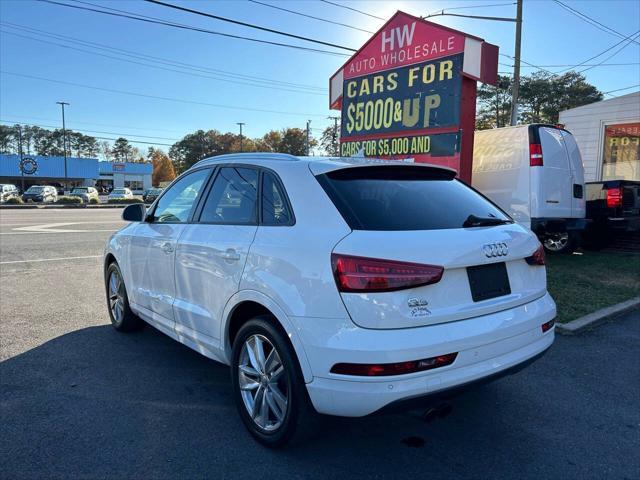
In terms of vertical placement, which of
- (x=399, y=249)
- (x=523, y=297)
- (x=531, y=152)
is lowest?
(x=523, y=297)

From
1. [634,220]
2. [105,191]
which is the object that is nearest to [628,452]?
[634,220]

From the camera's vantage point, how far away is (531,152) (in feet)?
27.1

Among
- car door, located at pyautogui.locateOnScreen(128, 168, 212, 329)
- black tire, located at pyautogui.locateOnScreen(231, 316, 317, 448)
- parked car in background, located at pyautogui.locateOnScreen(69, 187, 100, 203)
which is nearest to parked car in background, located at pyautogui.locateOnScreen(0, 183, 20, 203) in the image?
parked car in background, located at pyautogui.locateOnScreen(69, 187, 100, 203)

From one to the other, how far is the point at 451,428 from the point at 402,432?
33 cm

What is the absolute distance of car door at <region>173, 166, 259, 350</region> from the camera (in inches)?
124

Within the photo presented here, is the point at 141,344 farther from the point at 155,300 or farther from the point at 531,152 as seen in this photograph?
the point at 531,152

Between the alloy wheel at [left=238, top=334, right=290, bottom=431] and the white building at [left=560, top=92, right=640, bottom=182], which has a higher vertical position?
the white building at [left=560, top=92, right=640, bottom=182]

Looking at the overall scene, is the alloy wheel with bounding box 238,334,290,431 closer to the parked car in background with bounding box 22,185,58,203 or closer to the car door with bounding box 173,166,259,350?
the car door with bounding box 173,166,259,350

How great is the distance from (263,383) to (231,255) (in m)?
0.81

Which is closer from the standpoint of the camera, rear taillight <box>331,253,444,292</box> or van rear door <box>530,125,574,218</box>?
rear taillight <box>331,253,444,292</box>

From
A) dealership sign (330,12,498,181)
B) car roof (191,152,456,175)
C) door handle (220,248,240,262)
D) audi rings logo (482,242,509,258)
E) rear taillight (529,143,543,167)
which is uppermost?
dealership sign (330,12,498,181)

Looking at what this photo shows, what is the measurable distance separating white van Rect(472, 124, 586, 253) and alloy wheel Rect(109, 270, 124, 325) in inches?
248

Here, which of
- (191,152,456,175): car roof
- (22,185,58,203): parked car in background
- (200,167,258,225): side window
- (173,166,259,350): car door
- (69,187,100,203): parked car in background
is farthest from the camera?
(69,187,100,203): parked car in background

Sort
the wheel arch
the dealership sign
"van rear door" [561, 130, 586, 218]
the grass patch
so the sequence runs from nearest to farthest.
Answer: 1. the wheel arch
2. the grass patch
3. the dealership sign
4. "van rear door" [561, 130, 586, 218]
